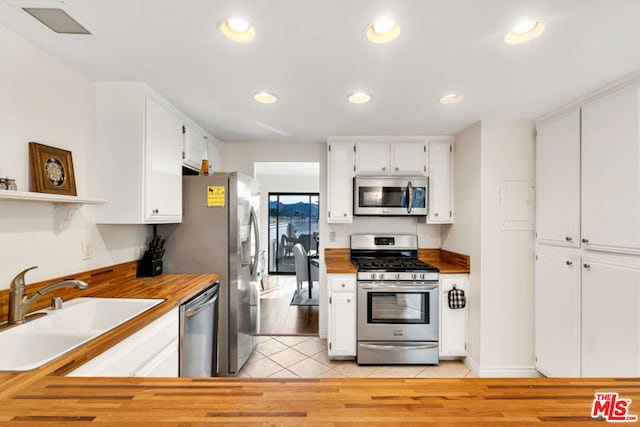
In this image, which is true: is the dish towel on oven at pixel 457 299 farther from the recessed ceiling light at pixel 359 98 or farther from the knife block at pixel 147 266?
the knife block at pixel 147 266

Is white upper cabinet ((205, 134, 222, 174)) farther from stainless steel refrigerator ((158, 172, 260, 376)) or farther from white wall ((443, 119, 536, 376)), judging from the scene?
white wall ((443, 119, 536, 376))

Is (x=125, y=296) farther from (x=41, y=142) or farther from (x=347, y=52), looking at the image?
(x=347, y=52)

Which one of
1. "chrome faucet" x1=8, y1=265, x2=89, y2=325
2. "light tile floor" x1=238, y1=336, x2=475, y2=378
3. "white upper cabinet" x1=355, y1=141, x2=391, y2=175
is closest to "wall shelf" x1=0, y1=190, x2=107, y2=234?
"chrome faucet" x1=8, y1=265, x2=89, y2=325

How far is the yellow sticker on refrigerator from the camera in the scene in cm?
243

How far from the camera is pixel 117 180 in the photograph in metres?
1.94

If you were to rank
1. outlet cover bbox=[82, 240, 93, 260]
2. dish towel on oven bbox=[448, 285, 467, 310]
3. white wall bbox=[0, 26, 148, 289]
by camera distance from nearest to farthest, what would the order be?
Answer: white wall bbox=[0, 26, 148, 289]
outlet cover bbox=[82, 240, 93, 260]
dish towel on oven bbox=[448, 285, 467, 310]

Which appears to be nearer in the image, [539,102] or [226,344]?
[539,102]

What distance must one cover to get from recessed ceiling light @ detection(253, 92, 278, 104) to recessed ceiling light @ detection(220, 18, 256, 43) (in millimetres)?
660

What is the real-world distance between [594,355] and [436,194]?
1.74m

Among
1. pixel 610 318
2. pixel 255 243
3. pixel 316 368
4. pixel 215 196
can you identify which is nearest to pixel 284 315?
pixel 316 368

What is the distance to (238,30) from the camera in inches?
54.3

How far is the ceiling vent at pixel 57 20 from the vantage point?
1.26 metres

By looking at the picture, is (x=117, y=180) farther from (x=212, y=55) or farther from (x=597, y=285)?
(x=597, y=285)

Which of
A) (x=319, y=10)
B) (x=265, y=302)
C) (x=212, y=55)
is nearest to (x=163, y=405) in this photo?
(x=319, y=10)
